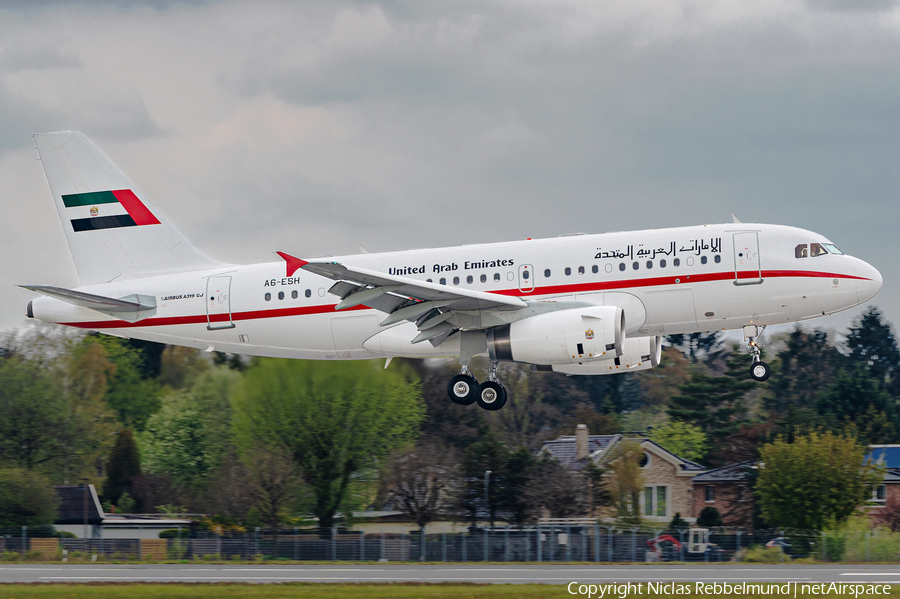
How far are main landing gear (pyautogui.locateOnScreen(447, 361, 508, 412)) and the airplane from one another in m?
0.04

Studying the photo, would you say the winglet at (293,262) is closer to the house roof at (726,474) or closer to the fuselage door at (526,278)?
the fuselage door at (526,278)

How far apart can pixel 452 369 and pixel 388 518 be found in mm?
8549

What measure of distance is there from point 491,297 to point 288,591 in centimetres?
994

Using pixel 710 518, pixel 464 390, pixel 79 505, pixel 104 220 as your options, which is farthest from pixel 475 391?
pixel 710 518

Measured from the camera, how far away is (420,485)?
5809 cm

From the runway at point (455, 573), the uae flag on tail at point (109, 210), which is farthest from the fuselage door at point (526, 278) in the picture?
the uae flag on tail at point (109, 210)

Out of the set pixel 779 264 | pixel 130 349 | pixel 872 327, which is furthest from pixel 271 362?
pixel 872 327

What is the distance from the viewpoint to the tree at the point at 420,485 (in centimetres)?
5794

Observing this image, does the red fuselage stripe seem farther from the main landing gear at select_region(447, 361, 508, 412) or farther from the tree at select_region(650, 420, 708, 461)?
the tree at select_region(650, 420, 708, 461)

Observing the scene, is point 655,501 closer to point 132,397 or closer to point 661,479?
point 661,479

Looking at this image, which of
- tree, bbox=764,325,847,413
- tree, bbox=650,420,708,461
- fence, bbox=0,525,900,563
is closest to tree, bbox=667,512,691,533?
fence, bbox=0,525,900,563

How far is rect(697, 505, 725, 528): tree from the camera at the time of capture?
65688 mm

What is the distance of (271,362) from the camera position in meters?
49.1

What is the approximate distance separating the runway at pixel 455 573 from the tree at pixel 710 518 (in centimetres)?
2212
